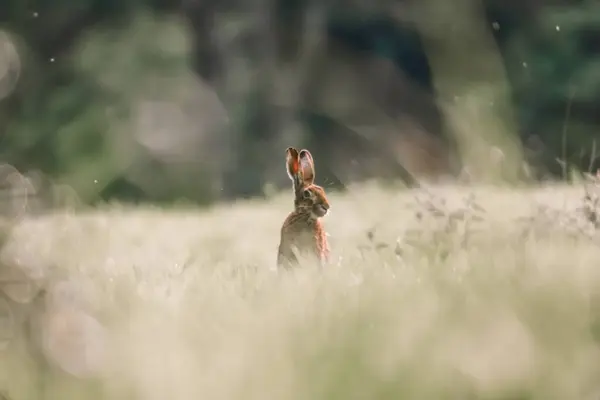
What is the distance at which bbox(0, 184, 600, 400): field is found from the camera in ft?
2.12

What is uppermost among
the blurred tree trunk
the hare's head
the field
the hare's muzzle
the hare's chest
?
the blurred tree trunk

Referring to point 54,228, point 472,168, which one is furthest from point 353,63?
point 54,228

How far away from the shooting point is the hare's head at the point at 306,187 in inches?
49.7

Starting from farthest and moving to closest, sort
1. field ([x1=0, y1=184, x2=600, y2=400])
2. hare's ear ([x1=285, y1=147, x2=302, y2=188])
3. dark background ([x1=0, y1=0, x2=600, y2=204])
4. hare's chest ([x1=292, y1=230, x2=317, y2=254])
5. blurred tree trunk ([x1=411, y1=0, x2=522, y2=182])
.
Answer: dark background ([x1=0, y1=0, x2=600, y2=204]), blurred tree trunk ([x1=411, y1=0, x2=522, y2=182]), hare's ear ([x1=285, y1=147, x2=302, y2=188]), hare's chest ([x1=292, y1=230, x2=317, y2=254]), field ([x1=0, y1=184, x2=600, y2=400])

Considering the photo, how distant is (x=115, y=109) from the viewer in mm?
3535

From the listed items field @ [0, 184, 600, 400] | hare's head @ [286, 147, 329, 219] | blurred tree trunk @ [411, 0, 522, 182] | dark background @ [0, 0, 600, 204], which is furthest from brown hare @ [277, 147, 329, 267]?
dark background @ [0, 0, 600, 204]

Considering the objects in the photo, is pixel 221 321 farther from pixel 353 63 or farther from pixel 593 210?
pixel 353 63

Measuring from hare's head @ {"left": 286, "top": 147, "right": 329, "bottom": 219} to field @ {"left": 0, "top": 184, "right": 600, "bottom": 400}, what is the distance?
1.27ft

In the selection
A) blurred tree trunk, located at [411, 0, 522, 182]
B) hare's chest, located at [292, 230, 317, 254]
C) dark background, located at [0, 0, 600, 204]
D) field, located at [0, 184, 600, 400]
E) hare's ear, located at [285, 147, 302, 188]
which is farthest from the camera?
dark background, located at [0, 0, 600, 204]

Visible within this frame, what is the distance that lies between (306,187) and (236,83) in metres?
2.47

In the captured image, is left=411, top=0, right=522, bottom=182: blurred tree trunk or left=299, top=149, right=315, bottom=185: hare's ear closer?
left=299, top=149, right=315, bottom=185: hare's ear

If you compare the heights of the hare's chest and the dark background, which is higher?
the dark background

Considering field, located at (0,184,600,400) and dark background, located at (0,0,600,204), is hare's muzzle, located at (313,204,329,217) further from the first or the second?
dark background, located at (0,0,600,204)

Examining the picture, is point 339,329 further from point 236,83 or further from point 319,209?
point 236,83
